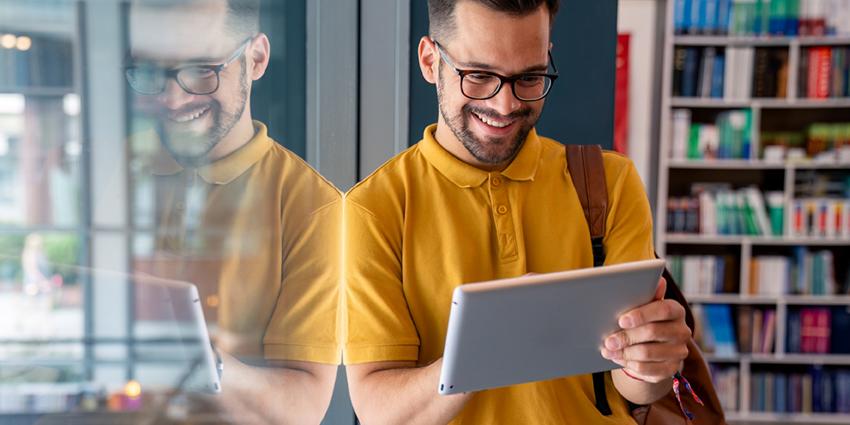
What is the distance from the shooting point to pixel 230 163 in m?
0.75

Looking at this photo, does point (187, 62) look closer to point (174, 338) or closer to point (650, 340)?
point (174, 338)

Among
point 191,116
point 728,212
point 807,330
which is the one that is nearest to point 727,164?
point 728,212

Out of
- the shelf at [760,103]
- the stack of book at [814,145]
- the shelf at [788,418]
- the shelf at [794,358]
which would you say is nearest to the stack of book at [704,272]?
the shelf at [794,358]

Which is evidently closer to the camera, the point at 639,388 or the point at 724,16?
the point at 639,388

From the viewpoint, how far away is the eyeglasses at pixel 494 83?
1202mm

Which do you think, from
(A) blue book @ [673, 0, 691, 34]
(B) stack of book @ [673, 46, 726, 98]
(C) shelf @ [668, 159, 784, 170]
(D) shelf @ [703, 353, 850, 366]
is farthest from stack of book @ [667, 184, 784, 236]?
(A) blue book @ [673, 0, 691, 34]

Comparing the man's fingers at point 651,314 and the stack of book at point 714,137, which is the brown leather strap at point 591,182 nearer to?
the man's fingers at point 651,314

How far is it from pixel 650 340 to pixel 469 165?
42 cm

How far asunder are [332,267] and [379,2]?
48 centimetres

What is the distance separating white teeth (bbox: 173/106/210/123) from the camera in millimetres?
593

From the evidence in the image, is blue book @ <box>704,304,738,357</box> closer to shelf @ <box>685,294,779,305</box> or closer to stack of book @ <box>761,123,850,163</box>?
shelf @ <box>685,294,779,305</box>

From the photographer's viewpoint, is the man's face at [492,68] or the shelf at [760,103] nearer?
the man's face at [492,68]

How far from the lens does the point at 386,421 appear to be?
125 centimetres

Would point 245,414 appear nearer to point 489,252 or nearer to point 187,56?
point 187,56
